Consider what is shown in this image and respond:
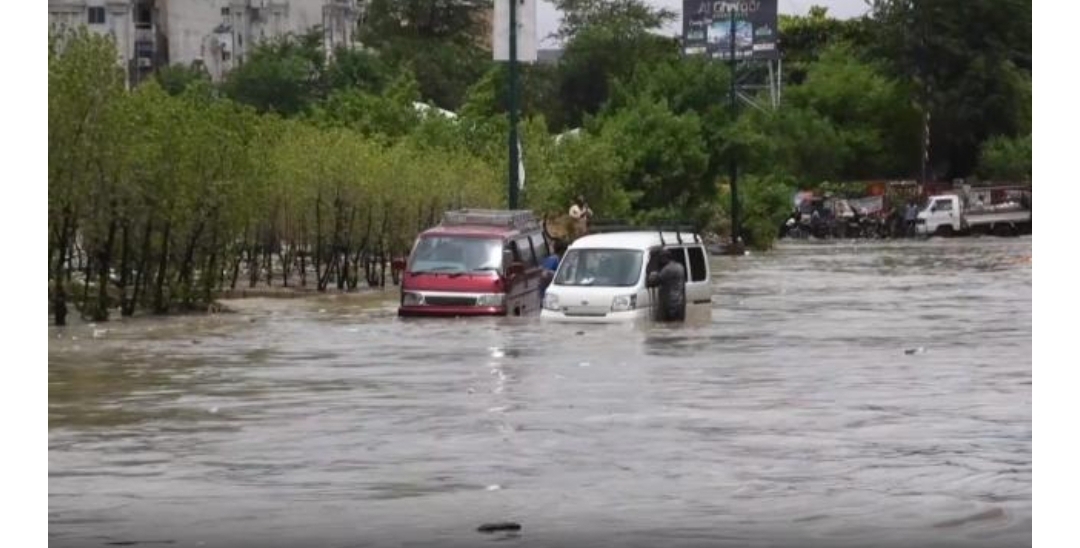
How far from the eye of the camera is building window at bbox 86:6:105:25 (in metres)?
88.9

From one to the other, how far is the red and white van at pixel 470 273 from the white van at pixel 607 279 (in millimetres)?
1386

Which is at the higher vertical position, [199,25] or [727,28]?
[199,25]

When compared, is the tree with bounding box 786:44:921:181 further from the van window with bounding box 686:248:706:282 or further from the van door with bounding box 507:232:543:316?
the van window with bounding box 686:248:706:282

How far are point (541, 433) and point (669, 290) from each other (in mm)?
16090

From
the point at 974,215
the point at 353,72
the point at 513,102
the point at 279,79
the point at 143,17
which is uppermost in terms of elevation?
the point at 143,17

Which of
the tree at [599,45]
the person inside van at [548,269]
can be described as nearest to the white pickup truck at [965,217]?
the tree at [599,45]

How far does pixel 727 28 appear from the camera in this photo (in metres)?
98.4

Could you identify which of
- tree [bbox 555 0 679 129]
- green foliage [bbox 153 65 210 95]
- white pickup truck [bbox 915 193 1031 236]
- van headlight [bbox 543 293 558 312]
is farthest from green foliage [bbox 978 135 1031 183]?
van headlight [bbox 543 293 558 312]

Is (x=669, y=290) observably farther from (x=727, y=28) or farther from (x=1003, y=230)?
(x=727, y=28)

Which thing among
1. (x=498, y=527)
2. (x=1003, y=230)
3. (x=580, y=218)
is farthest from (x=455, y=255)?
(x=1003, y=230)

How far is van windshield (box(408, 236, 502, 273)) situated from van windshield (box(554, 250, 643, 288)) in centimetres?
174

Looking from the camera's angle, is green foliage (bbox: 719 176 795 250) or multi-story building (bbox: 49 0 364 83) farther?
multi-story building (bbox: 49 0 364 83)
